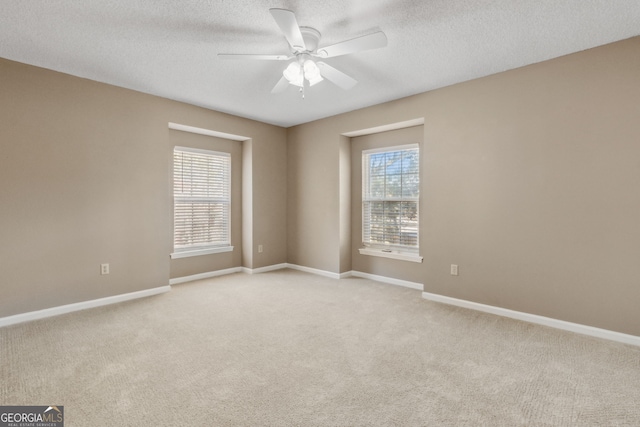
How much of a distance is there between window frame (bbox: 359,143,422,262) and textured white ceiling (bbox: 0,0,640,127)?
3.91 feet

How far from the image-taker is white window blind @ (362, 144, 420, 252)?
4453mm

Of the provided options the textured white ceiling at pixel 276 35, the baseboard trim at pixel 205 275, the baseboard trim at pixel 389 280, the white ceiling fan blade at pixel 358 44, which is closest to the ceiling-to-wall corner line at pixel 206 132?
the textured white ceiling at pixel 276 35

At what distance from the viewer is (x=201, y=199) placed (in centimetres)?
490

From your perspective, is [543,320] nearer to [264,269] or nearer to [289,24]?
[289,24]

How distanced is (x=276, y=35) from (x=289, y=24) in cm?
58

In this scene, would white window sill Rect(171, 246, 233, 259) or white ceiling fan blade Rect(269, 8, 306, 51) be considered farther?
white window sill Rect(171, 246, 233, 259)

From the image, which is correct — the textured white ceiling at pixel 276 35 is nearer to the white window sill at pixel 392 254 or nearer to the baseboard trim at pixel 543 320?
the white window sill at pixel 392 254

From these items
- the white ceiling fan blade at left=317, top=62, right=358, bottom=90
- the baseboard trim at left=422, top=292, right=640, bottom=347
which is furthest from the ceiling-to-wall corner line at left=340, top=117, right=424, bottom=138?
the baseboard trim at left=422, top=292, right=640, bottom=347

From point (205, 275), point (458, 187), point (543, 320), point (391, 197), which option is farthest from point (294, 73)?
point (205, 275)

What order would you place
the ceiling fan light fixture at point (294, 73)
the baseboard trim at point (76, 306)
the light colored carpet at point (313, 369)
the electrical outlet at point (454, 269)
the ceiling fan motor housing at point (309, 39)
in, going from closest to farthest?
the light colored carpet at point (313, 369) → the ceiling fan motor housing at point (309, 39) → the ceiling fan light fixture at point (294, 73) → the baseboard trim at point (76, 306) → the electrical outlet at point (454, 269)

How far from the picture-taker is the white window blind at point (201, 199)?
183 inches

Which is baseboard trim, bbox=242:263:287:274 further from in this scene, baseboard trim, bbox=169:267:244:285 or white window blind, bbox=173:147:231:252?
white window blind, bbox=173:147:231:252

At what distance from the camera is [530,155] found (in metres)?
3.11

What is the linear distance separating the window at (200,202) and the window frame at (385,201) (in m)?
2.27
